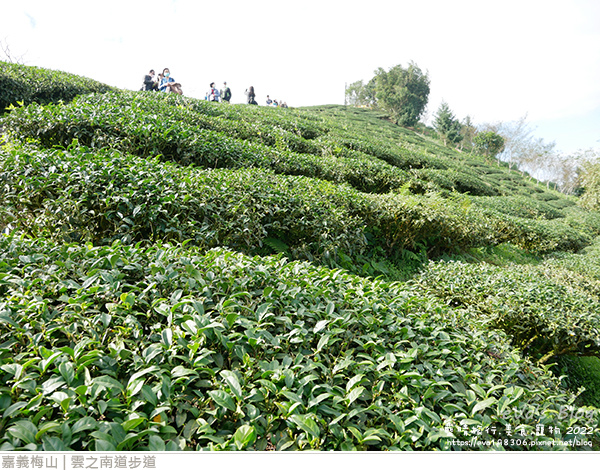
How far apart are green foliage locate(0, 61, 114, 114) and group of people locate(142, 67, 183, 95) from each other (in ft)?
14.4

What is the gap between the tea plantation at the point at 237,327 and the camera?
125cm

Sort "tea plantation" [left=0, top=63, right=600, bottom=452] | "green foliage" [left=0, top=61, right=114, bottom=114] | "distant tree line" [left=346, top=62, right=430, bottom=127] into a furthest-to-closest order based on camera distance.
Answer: "distant tree line" [left=346, top=62, right=430, bottom=127]
"green foliage" [left=0, top=61, right=114, bottom=114]
"tea plantation" [left=0, top=63, right=600, bottom=452]

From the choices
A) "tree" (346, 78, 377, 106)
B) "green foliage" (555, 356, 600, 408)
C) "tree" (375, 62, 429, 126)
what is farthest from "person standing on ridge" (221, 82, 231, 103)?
"tree" (346, 78, 377, 106)

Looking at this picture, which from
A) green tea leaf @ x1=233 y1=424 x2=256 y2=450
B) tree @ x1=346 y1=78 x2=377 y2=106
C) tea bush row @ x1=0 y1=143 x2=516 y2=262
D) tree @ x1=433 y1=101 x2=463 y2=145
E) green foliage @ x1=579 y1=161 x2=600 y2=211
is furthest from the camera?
tree @ x1=346 y1=78 x2=377 y2=106

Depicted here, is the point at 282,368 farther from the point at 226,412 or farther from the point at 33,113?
the point at 33,113

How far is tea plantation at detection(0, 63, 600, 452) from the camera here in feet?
4.12

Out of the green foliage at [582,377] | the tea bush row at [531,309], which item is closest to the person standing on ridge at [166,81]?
the tea bush row at [531,309]

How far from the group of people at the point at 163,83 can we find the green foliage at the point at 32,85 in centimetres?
440

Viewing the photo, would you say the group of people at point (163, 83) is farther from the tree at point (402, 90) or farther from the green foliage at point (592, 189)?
the tree at point (402, 90)

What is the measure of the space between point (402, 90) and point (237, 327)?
2186 inches

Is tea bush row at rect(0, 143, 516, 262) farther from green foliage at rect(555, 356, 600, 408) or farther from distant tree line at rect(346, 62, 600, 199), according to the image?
distant tree line at rect(346, 62, 600, 199)

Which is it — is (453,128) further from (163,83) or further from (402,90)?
(163,83)

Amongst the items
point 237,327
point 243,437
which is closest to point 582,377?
point 237,327

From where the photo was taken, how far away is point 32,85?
7980 mm
